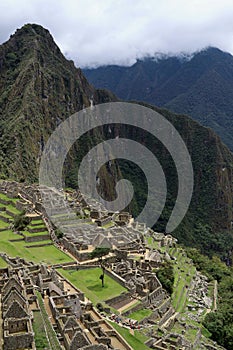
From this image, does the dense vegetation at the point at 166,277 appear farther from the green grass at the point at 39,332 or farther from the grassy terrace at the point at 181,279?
the green grass at the point at 39,332

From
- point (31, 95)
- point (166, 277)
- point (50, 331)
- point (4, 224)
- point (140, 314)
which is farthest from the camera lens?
point (31, 95)

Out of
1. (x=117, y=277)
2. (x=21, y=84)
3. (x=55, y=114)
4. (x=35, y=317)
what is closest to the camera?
(x=35, y=317)

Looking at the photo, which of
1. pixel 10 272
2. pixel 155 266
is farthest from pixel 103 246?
pixel 10 272

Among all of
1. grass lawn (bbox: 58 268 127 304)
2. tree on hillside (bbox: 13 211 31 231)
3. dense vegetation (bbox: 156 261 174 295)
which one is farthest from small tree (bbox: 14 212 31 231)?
dense vegetation (bbox: 156 261 174 295)

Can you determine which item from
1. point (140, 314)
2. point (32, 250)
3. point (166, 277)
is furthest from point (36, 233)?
point (140, 314)

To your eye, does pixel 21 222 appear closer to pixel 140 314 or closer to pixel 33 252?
pixel 33 252

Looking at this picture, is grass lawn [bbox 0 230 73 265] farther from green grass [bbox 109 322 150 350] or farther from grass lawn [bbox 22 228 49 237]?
green grass [bbox 109 322 150 350]

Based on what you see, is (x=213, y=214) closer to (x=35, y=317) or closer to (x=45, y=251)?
(x=45, y=251)
